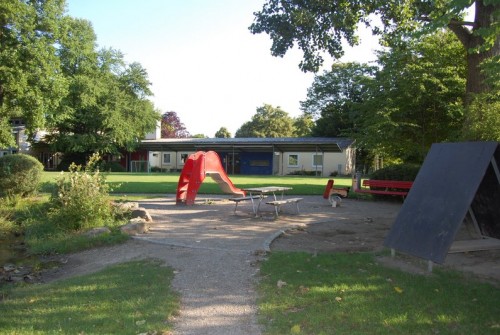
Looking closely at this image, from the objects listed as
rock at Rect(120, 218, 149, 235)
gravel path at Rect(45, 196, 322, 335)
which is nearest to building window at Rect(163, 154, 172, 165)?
gravel path at Rect(45, 196, 322, 335)

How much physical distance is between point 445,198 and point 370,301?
81.9 inches

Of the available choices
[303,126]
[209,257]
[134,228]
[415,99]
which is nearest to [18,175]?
[134,228]

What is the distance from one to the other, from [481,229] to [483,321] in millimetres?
3801

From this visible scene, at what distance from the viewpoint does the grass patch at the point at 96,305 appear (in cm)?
410

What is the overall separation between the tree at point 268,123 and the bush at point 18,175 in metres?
61.4

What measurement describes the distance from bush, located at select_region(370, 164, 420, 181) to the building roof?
25.4m

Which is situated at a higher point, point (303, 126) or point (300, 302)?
point (303, 126)

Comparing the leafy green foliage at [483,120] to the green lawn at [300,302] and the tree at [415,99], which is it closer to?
the tree at [415,99]

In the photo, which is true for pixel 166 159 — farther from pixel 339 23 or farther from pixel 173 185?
pixel 339 23

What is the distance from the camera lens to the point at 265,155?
4997 cm

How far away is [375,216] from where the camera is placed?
41.0 ft

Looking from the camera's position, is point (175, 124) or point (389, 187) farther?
point (175, 124)

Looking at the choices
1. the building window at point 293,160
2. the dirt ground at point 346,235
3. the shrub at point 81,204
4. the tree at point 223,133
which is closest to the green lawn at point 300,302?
the dirt ground at point 346,235

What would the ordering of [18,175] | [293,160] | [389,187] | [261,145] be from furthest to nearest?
1. [293,160]
2. [261,145]
3. [389,187]
4. [18,175]
